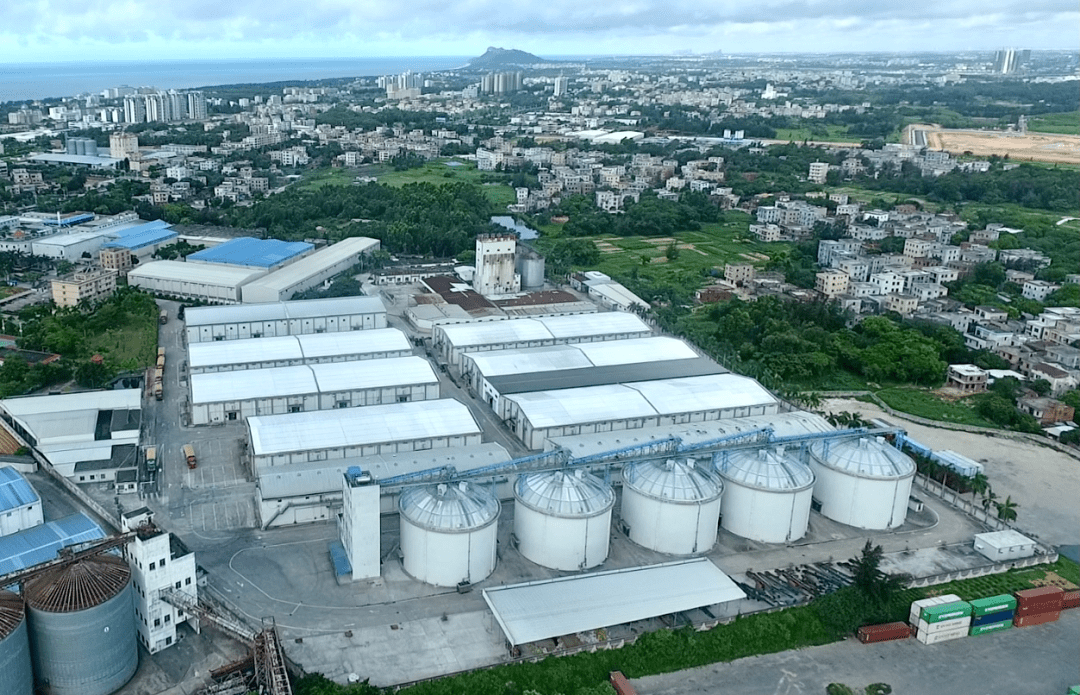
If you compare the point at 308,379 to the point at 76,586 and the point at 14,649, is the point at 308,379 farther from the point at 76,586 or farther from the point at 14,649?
the point at 14,649

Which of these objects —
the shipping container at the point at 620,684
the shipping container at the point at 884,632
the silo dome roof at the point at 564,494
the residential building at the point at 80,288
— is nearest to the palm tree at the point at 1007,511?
the shipping container at the point at 884,632

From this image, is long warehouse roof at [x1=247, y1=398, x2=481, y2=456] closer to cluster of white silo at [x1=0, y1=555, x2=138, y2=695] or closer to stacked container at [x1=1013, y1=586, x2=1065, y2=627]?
cluster of white silo at [x1=0, y1=555, x2=138, y2=695]

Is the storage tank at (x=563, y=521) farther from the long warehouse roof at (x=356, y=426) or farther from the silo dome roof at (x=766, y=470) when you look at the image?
the long warehouse roof at (x=356, y=426)

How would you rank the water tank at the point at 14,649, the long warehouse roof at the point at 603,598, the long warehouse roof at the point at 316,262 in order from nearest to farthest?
the water tank at the point at 14,649 → the long warehouse roof at the point at 603,598 → the long warehouse roof at the point at 316,262

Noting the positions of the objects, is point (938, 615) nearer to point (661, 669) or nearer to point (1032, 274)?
point (661, 669)

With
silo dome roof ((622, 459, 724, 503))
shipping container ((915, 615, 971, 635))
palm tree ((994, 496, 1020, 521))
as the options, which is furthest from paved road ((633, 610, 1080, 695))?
palm tree ((994, 496, 1020, 521))

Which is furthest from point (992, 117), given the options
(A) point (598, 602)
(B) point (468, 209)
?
(A) point (598, 602)
